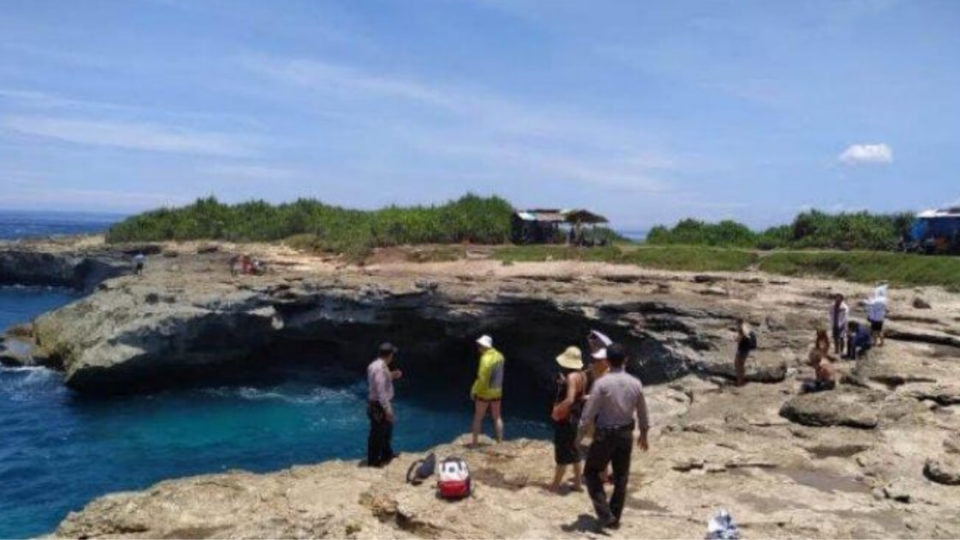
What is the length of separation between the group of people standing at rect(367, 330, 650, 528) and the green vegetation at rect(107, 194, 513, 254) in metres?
29.5

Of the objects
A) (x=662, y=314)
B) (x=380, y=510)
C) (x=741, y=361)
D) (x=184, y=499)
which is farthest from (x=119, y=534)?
(x=662, y=314)

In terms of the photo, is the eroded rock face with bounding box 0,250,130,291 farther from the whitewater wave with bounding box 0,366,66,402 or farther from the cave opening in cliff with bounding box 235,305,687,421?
the cave opening in cliff with bounding box 235,305,687,421

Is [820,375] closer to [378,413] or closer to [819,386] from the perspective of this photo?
[819,386]

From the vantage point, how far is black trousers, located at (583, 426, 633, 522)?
27.1 feet

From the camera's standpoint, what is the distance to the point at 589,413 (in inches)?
326

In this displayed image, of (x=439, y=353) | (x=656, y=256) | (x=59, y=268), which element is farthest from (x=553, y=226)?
(x=59, y=268)

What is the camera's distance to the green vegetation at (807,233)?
40.3 m

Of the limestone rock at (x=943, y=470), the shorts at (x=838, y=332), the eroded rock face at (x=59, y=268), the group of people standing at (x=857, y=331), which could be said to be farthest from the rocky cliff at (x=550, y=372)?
the eroded rock face at (x=59, y=268)

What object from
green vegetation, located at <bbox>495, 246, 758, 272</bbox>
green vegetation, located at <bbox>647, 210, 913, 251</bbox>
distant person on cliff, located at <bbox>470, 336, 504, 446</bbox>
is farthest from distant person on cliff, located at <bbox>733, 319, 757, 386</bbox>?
green vegetation, located at <bbox>647, 210, 913, 251</bbox>

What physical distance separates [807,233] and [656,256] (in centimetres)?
1351

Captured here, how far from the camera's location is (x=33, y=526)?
16.5 meters

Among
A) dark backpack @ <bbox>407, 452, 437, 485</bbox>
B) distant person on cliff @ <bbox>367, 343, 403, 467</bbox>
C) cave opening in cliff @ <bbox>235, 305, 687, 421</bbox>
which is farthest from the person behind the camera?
cave opening in cliff @ <bbox>235, 305, 687, 421</bbox>

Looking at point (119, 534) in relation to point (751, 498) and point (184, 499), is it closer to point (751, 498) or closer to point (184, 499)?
point (184, 499)

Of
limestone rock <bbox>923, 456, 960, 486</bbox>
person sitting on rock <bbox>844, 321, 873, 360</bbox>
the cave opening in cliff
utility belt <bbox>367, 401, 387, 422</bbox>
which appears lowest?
the cave opening in cliff
